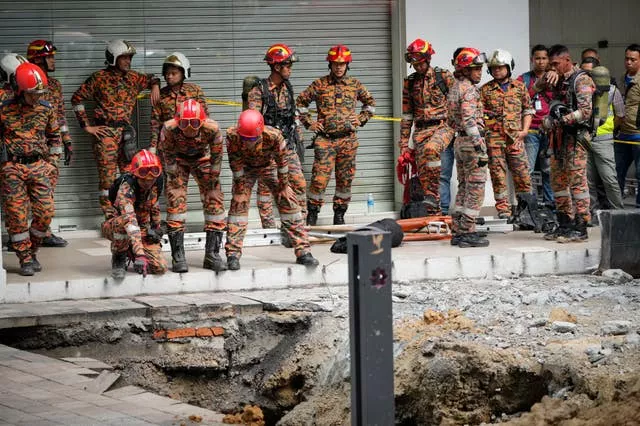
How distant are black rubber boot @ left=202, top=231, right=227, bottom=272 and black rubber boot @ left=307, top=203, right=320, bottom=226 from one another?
3068 millimetres

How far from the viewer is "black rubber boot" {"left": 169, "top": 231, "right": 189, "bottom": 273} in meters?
12.1

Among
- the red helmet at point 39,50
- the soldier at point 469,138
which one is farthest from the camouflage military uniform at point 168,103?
the soldier at point 469,138

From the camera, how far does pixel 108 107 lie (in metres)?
15.0

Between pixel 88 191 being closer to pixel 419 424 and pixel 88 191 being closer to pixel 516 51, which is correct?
pixel 516 51

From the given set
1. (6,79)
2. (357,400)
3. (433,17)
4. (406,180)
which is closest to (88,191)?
(6,79)

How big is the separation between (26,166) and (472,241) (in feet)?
16.5

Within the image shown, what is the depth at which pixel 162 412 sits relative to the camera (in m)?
8.23

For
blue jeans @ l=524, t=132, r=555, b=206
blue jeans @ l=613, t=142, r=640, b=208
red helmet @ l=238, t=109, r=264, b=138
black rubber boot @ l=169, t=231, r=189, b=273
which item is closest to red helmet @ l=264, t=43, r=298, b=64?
red helmet @ l=238, t=109, r=264, b=138

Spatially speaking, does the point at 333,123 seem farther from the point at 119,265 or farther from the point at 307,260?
the point at 119,265

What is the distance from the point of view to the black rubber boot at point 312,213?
15383 mm

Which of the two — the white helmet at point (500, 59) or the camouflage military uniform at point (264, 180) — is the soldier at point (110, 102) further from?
the white helmet at point (500, 59)

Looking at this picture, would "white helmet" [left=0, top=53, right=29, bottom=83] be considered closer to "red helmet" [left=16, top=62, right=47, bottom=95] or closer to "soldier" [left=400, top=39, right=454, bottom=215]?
"red helmet" [left=16, top=62, right=47, bottom=95]

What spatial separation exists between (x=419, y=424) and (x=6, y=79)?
258 inches

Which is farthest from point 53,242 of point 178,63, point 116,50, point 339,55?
point 339,55
